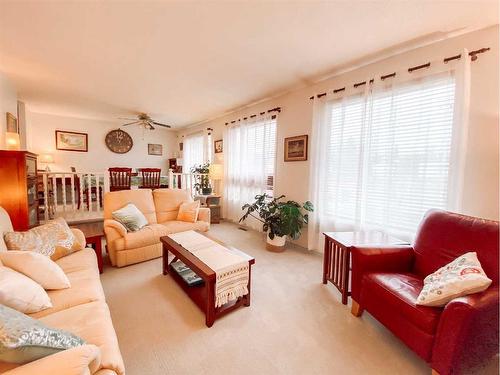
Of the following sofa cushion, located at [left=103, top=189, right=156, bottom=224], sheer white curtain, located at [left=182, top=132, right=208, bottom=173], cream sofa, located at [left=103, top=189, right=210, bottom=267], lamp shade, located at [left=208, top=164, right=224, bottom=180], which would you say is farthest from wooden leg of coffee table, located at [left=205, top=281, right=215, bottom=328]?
sheer white curtain, located at [left=182, top=132, right=208, bottom=173]

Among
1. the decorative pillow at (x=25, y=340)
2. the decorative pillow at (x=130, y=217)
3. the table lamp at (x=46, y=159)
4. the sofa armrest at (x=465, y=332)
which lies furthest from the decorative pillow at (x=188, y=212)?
the table lamp at (x=46, y=159)

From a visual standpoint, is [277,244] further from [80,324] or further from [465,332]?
[80,324]

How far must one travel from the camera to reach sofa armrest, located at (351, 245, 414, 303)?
1800 millimetres

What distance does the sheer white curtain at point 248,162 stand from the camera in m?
3.95

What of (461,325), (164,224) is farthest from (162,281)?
(461,325)

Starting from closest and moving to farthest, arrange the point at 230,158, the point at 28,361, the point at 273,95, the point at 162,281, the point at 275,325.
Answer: the point at 28,361, the point at 275,325, the point at 162,281, the point at 273,95, the point at 230,158

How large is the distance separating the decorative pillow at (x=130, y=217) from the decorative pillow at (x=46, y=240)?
71 centimetres

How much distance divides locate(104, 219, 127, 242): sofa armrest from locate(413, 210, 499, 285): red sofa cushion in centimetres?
299

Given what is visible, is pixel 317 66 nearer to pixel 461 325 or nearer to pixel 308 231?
pixel 308 231

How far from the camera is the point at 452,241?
1.63 m

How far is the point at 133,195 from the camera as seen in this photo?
314 centimetres

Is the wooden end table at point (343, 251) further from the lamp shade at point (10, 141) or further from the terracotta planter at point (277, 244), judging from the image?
the lamp shade at point (10, 141)

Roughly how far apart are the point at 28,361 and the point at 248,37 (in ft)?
8.42

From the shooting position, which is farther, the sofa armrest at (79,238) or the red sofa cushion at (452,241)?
the sofa armrest at (79,238)
